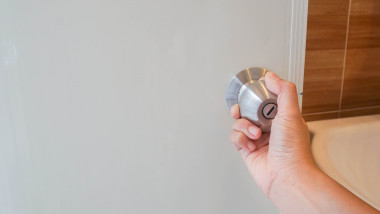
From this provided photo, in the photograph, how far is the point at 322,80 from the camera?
0.57 meters

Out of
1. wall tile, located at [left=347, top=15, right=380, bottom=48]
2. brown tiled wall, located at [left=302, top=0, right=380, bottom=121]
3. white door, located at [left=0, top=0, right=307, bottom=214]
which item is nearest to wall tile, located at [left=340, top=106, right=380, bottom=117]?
brown tiled wall, located at [left=302, top=0, right=380, bottom=121]

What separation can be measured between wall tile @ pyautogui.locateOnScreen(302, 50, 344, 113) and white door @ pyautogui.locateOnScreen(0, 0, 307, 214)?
0.11 metres

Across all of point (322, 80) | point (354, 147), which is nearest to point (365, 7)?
point (322, 80)

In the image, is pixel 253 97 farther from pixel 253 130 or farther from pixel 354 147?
pixel 354 147

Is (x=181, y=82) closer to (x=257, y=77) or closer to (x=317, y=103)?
(x=257, y=77)

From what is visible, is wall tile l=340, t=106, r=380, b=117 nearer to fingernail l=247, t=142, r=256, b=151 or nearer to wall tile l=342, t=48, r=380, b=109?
wall tile l=342, t=48, r=380, b=109

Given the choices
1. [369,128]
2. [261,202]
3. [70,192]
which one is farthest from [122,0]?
[369,128]

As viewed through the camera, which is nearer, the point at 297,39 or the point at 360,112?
the point at 297,39

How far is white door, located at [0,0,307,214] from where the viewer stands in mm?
357

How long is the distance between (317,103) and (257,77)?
23 cm

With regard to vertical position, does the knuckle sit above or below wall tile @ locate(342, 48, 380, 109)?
below

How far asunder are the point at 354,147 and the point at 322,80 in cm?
14

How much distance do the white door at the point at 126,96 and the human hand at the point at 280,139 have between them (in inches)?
1.5

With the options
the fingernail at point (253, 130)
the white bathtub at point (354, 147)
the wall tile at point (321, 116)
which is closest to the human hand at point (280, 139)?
the fingernail at point (253, 130)
